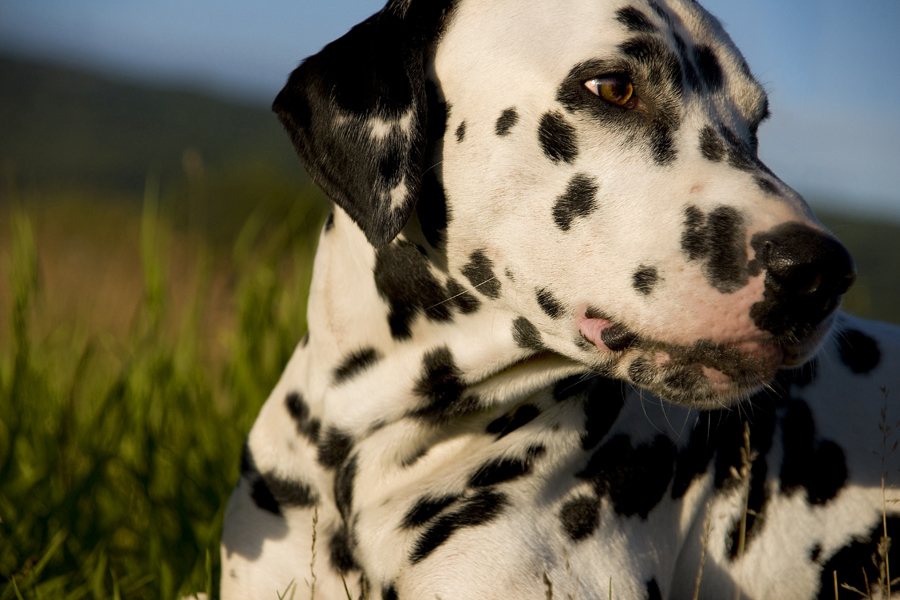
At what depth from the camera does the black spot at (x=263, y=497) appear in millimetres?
2359

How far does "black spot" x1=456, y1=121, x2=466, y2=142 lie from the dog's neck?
308mm

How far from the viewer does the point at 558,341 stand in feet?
6.43

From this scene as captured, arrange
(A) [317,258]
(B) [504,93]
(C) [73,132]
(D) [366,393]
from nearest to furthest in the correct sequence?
(B) [504,93], (D) [366,393], (A) [317,258], (C) [73,132]

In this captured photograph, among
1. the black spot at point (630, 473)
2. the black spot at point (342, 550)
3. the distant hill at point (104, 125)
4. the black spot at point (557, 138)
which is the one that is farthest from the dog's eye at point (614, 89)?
the distant hill at point (104, 125)

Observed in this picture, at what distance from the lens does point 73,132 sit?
133ft

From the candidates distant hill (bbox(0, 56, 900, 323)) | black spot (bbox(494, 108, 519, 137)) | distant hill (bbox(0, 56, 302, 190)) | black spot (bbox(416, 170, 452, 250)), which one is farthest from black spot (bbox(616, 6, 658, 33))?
distant hill (bbox(0, 56, 302, 190))

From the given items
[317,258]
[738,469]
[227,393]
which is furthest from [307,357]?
[227,393]

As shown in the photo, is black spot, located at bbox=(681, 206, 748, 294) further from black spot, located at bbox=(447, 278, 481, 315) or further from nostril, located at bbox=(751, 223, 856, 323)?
black spot, located at bbox=(447, 278, 481, 315)

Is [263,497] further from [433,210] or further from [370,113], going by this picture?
[370,113]

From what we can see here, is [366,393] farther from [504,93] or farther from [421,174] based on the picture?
[504,93]

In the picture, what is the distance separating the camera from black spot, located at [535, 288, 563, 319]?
190 centimetres

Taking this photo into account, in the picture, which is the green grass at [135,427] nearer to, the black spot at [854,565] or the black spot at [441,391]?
the black spot at [441,391]

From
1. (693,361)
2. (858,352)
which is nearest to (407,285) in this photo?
(693,361)

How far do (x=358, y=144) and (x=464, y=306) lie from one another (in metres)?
0.52
